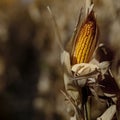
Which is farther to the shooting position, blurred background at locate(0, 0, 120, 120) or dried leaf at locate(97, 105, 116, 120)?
blurred background at locate(0, 0, 120, 120)

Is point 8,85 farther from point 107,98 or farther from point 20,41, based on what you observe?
point 107,98

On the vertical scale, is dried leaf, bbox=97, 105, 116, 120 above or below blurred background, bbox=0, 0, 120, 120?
above

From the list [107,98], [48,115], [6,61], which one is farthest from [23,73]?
[107,98]

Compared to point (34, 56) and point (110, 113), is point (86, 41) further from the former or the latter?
point (34, 56)

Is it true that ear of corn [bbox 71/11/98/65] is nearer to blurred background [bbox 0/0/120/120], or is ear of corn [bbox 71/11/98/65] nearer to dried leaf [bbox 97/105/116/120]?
dried leaf [bbox 97/105/116/120]

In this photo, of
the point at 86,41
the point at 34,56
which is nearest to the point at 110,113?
the point at 86,41

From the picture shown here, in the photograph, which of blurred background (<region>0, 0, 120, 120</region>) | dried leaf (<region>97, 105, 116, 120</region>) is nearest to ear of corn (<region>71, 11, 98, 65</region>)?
dried leaf (<region>97, 105, 116, 120</region>)

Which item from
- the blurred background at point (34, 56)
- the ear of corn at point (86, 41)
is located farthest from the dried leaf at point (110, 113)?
the blurred background at point (34, 56)
